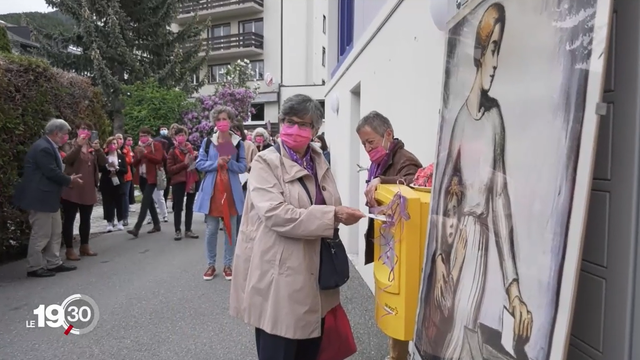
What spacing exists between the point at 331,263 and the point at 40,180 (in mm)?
4531

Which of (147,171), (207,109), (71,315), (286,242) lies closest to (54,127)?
(71,315)

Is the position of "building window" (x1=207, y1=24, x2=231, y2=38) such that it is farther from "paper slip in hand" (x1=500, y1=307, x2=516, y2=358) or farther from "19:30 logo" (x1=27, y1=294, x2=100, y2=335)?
"paper slip in hand" (x1=500, y1=307, x2=516, y2=358)

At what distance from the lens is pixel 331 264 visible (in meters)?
2.37

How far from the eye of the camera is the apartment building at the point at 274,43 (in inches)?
1164

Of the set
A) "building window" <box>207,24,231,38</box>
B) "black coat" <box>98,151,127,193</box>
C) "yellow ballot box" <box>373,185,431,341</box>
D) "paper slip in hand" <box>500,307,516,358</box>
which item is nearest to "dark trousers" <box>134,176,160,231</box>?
"black coat" <box>98,151,127,193</box>

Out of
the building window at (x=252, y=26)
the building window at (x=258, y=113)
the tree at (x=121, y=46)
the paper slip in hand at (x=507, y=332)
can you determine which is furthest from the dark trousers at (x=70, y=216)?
the building window at (x=252, y=26)

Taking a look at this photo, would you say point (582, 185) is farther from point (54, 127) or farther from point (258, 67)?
point (258, 67)

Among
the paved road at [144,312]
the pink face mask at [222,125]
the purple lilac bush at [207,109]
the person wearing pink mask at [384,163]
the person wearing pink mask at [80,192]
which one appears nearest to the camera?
the person wearing pink mask at [384,163]

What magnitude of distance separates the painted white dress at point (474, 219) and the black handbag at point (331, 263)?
670 millimetres

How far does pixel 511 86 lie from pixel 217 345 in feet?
10.6

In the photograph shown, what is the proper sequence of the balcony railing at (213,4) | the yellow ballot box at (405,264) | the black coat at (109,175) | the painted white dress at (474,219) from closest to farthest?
the painted white dress at (474,219), the yellow ballot box at (405,264), the black coat at (109,175), the balcony railing at (213,4)

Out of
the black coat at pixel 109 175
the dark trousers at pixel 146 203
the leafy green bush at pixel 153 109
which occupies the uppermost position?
the leafy green bush at pixel 153 109

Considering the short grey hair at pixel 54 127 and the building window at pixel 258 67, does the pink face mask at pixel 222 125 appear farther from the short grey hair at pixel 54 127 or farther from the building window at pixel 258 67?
the building window at pixel 258 67

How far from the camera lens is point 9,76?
6.02 m
